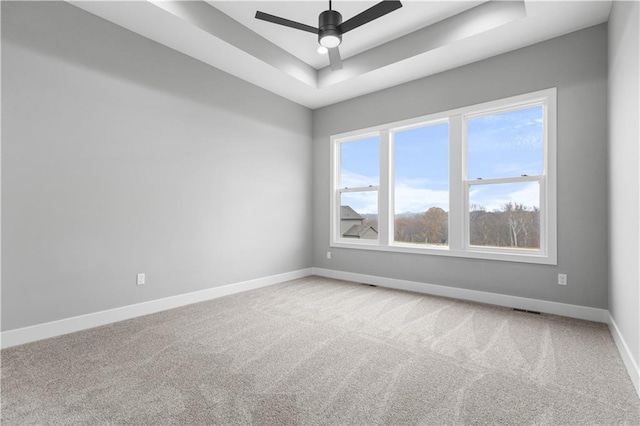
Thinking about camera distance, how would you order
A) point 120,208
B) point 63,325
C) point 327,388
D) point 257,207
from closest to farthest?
point 327,388 < point 63,325 < point 120,208 < point 257,207

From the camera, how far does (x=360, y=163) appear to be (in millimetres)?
4973

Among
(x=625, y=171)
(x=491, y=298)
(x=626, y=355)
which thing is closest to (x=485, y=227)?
(x=491, y=298)

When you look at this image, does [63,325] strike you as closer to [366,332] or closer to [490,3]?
[366,332]

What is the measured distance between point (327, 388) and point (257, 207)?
2.99 meters

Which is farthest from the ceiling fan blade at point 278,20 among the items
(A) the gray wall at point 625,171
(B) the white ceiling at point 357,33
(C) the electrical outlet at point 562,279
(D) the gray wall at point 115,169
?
(C) the electrical outlet at point 562,279

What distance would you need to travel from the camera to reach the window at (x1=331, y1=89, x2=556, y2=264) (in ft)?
11.0

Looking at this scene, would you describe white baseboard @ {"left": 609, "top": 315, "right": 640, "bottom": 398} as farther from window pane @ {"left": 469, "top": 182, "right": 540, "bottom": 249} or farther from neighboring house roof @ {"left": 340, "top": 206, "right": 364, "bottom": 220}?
neighboring house roof @ {"left": 340, "top": 206, "right": 364, "bottom": 220}

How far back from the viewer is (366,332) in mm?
2715

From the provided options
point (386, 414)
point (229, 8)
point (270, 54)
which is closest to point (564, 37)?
point (270, 54)

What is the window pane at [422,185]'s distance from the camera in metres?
Answer: 4.07

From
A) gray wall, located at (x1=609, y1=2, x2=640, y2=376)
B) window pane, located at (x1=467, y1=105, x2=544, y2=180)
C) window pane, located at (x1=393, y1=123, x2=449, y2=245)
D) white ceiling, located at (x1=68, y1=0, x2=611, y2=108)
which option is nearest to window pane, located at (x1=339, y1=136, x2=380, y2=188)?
window pane, located at (x1=393, y1=123, x2=449, y2=245)

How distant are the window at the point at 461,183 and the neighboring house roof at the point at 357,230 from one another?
2 cm

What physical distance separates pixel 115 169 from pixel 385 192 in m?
3.39

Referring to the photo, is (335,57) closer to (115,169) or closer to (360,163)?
(360,163)
